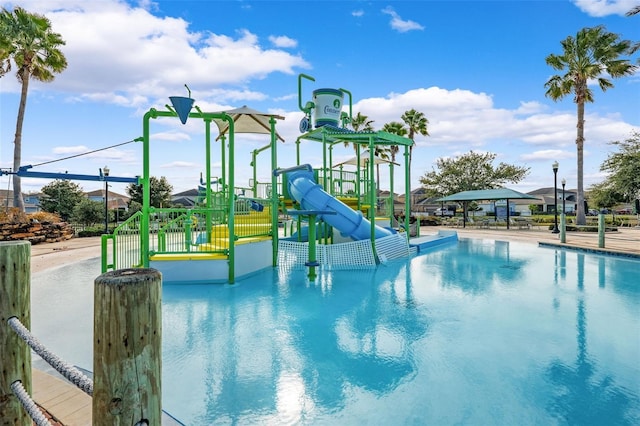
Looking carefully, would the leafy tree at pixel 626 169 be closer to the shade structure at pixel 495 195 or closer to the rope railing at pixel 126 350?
the shade structure at pixel 495 195

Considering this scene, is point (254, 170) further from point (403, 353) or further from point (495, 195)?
point (495, 195)

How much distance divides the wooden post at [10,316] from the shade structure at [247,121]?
8.09 metres

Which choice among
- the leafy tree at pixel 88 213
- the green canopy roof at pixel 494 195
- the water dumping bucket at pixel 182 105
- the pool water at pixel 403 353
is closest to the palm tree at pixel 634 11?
the green canopy roof at pixel 494 195

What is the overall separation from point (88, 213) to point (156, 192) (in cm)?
1406

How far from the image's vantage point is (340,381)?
3730 mm

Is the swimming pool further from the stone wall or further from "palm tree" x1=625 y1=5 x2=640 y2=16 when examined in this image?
"palm tree" x1=625 y1=5 x2=640 y2=16

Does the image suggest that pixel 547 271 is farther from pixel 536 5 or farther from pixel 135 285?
pixel 135 285

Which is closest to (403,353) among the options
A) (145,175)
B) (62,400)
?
(62,400)

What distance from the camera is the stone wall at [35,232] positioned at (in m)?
16.0

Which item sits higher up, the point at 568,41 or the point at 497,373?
the point at 568,41

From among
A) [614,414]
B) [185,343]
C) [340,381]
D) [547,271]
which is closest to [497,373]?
[614,414]

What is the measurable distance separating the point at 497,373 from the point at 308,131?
1228 centimetres

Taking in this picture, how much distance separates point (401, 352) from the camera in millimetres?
4496

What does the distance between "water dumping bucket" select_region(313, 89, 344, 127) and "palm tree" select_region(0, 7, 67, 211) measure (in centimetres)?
1650
